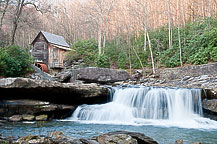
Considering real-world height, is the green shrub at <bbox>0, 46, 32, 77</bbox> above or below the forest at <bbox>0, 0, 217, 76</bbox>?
below

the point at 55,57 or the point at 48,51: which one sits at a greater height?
the point at 48,51

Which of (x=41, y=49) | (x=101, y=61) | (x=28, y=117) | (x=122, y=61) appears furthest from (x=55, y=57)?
(x=28, y=117)

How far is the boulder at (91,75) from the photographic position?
1472 centimetres

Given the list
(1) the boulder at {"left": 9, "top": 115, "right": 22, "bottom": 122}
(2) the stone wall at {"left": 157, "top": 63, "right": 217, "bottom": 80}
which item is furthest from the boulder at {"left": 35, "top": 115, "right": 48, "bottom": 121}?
(2) the stone wall at {"left": 157, "top": 63, "right": 217, "bottom": 80}

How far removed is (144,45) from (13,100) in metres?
15.9

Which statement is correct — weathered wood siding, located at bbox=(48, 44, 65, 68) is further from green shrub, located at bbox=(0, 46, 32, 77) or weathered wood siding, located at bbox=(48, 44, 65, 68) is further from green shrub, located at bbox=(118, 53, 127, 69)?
green shrub, located at bbox=(0, 46, 32, 77)

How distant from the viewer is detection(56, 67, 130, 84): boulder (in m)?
14.7

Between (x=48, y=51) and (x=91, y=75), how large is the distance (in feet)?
43.7

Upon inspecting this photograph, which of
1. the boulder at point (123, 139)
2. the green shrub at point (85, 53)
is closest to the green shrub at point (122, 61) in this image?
the green shrub at point (85, 53)

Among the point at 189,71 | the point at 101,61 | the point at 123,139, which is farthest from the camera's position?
the point at 101,61

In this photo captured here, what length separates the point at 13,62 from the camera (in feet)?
47.6

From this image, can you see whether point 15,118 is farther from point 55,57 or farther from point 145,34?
point 55,57

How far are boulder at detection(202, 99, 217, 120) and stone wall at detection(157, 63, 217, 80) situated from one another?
6088 millimetres

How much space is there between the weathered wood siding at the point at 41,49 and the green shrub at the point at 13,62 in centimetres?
1010
